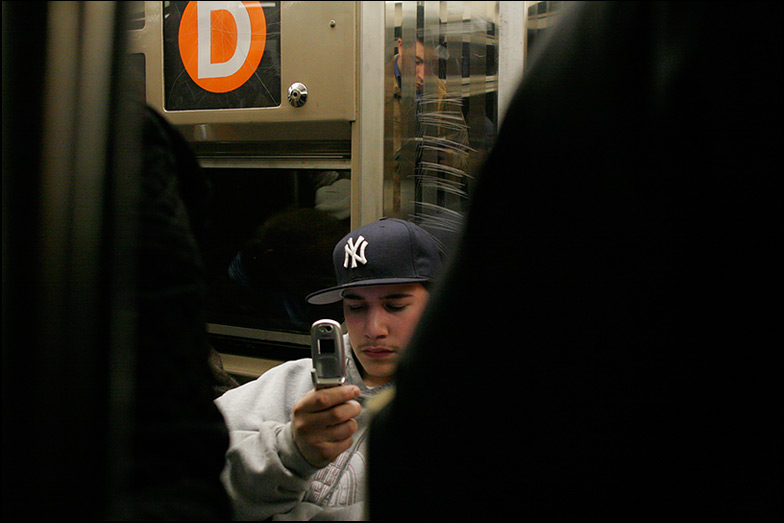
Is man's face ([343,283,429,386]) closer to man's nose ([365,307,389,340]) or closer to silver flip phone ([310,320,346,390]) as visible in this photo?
man's nose ([365,307,389,340])

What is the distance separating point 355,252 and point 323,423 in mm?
570

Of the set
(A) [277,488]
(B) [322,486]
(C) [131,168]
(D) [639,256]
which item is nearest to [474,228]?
(D) [639,256]

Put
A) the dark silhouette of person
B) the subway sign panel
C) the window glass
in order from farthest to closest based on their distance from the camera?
the window glass, the subway sign panel, the dark silhouette of person

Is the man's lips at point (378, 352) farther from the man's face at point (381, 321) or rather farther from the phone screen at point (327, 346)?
the phone screen at point (327, 346)

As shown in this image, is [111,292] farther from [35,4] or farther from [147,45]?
[147,45]

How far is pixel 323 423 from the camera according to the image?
3.46 feet

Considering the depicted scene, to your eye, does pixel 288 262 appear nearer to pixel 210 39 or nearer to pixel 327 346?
pixel 210 39

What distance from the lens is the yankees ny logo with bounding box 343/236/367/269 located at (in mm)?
1521

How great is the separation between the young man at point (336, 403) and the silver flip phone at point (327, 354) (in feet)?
0.07

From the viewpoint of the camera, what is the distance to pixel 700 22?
409 mm

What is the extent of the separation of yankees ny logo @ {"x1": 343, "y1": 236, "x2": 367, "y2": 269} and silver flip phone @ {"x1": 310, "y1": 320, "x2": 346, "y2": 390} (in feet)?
1.57

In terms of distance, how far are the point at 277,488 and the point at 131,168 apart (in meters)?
0.77

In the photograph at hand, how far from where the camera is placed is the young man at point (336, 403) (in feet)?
3.48

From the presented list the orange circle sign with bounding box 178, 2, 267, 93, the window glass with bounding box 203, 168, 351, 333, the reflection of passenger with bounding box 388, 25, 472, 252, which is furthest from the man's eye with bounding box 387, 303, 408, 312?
the orange circle sign with bounding box 178, 2, 267, 93
